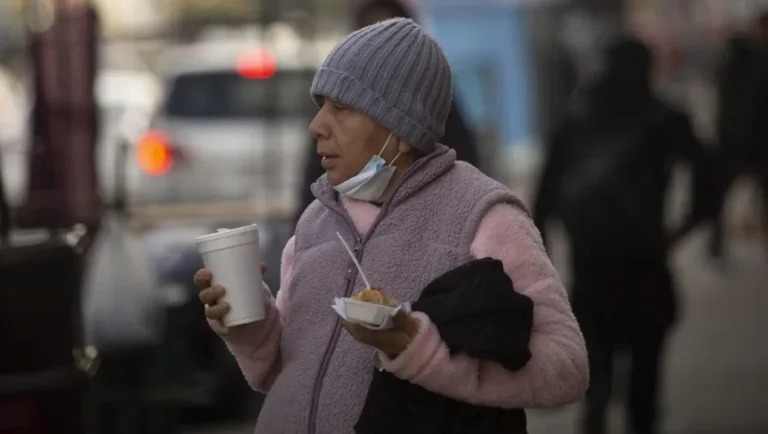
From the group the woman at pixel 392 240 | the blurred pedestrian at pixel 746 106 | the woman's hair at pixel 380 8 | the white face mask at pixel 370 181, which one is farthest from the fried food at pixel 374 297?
the blurred pedestrian at pixel 746 106

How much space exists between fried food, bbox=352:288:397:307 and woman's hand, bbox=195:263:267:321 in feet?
0.96

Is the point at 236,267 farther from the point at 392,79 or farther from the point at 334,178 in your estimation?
the point at 392,79

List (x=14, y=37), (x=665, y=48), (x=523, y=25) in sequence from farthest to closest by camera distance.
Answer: (x=665, y=48)
(x=523, y=25)
(x=14, y=37)

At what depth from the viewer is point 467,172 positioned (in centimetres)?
265

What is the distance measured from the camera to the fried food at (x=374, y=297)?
2361mm

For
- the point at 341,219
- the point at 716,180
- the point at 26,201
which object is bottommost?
the point at 26,201

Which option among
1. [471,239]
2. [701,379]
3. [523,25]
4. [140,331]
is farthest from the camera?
[523,25]

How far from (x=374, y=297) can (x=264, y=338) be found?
414mm

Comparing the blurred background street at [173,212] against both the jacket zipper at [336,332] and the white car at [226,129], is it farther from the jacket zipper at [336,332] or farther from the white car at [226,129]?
the jacket zipper at [336,332]

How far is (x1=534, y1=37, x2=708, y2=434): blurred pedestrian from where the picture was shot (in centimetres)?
577

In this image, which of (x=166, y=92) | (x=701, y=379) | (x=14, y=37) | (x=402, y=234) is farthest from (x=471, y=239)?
(x=14, y=37)

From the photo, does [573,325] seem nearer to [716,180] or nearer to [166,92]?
[716,180]

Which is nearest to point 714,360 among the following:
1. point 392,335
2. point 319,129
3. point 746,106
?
point 746,106

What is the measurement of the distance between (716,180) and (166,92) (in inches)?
243
